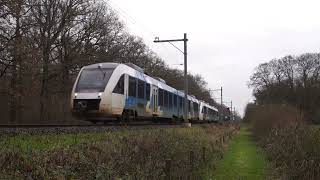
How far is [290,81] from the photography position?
294 feet

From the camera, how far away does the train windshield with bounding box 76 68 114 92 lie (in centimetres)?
2222

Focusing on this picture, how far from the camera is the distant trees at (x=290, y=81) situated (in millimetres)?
76188

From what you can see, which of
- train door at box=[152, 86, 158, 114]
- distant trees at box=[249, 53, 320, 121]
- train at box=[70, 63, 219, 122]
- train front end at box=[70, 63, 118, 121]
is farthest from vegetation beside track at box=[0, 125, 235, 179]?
distant trees at box=[249, 53, 320, 121]

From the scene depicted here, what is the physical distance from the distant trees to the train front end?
51912mm

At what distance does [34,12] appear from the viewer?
40.7 m

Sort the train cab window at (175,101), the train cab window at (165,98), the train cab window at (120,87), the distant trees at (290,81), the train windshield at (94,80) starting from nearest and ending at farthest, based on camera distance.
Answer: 1. the train windshield at (94,80)
2. the train cab window at (120,87)
3. the train cab window at (165,98)
4. the train cab window at (175,101)
5. the distant trees at (290,81)

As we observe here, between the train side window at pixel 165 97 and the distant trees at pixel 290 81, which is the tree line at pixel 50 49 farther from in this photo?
the distant trees at pixel 290 81

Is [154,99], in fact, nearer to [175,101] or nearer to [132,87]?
[132,87]

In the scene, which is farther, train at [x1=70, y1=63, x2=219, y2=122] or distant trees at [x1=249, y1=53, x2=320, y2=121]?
distant trees at [x1=249, y1=53, x2=320, y2=121]

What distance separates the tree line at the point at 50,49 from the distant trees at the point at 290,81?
1122 inches

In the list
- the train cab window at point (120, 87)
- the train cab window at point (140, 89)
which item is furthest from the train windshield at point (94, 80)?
the train cab window at point (140, 89)

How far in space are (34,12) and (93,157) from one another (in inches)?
1273

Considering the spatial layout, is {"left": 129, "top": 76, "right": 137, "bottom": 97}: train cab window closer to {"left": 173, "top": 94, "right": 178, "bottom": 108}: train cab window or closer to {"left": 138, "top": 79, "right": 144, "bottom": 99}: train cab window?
{"left": 138, "top": 79, "right": 144, "bottom": 99}: train cab window

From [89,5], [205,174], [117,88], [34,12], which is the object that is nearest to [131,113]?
[117,88]
